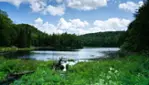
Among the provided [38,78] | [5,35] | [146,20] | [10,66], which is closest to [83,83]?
[38,78]

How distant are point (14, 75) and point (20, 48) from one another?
11269 cm

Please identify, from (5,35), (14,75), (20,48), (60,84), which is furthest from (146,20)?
(20,48)

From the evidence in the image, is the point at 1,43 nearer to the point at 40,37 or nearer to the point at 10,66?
the point at 40,37

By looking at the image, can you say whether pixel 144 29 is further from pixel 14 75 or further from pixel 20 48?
pixel 20 48

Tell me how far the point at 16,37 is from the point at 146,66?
377 ft

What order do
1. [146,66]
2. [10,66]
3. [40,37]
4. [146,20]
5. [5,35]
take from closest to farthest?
[146,66] < [10,66] < [146,20] < [5,35] < [40,37]

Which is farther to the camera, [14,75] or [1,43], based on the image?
[1,43]

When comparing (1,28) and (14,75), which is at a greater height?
(1,28)

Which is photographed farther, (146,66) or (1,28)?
(1,28)

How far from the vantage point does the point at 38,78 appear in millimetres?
11336

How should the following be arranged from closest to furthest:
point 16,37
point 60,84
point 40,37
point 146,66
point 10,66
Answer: point 60,84
point 146,66
point 10,66
point 16,37
point 40,37

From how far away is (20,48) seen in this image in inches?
4929

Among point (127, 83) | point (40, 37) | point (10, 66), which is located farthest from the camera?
point (40, 37)

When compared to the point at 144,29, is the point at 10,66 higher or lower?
lower
